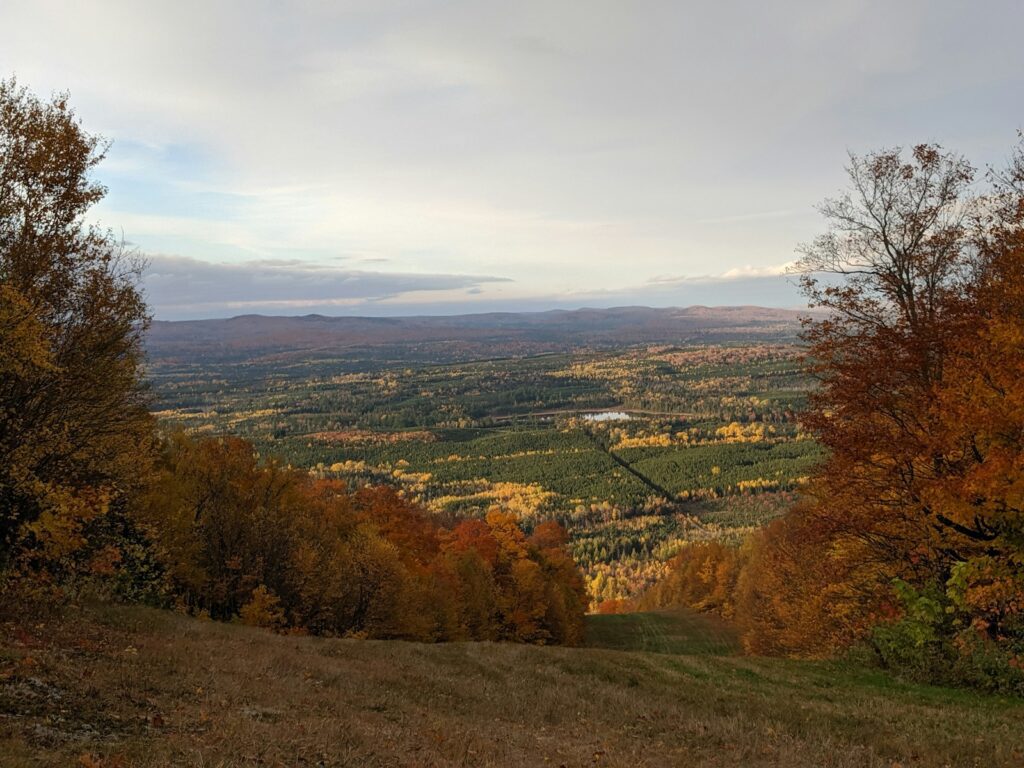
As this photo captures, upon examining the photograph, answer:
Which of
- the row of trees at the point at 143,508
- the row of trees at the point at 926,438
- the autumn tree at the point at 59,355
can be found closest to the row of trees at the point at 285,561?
the row of trees at the point at 143,508

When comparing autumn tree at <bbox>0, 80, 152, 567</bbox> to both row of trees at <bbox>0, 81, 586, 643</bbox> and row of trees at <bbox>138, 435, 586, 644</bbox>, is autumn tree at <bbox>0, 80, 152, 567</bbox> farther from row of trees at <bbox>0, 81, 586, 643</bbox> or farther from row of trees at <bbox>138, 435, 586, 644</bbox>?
row of trees at <bbox>138, 435, 586, 644</bbox>

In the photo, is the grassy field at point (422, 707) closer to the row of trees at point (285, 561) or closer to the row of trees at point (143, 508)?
the row of trees at point (143, 508)

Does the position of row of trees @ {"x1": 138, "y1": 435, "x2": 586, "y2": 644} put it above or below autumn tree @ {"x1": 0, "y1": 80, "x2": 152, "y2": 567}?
below

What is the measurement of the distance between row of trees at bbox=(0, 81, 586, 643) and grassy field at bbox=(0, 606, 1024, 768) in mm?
4726

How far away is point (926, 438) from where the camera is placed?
19891 millimetres

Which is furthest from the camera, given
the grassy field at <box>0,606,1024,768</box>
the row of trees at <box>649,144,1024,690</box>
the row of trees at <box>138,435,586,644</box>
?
the row of trees at <box>138,435,586,644</box>

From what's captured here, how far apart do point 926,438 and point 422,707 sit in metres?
18.1

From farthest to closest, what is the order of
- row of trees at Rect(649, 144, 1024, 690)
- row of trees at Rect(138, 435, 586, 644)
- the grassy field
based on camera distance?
1. row of trees at Rect(138, 435, 586, 644)
2. row of trees at Rect(649, 144, 1024, 690)
3. the grassy field

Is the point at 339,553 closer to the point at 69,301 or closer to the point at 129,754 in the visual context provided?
the point at 69,301

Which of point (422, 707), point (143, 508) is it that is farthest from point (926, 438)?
point (143, 508)

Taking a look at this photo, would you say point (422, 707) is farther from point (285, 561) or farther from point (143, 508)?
point (285, 561)

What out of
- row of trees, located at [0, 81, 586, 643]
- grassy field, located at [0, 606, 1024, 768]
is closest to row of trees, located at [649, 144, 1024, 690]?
grassy field, located at [0, 606, 1024, 768]

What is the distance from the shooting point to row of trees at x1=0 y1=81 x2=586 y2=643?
745 inches

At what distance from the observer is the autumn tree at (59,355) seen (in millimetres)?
18516
